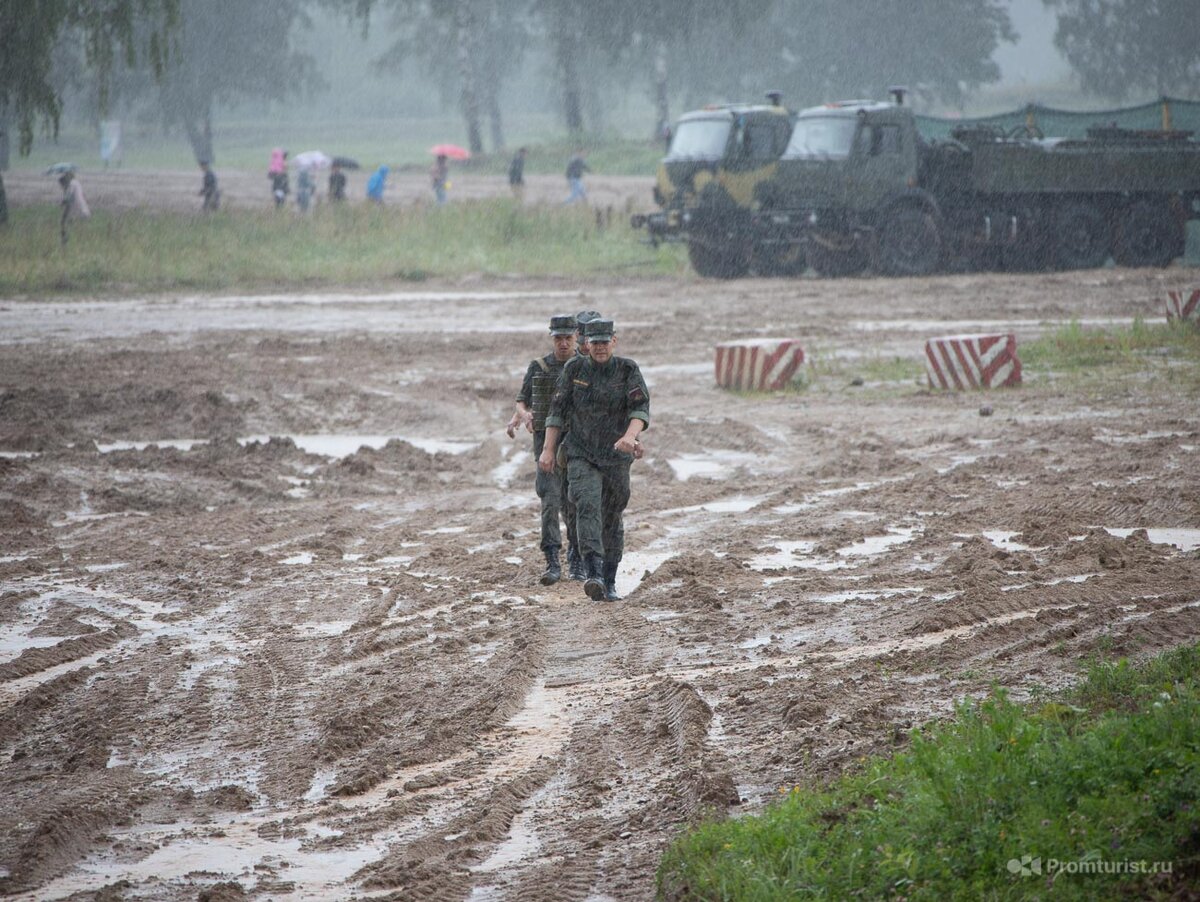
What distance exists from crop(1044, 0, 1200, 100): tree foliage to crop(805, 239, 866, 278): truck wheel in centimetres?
4445

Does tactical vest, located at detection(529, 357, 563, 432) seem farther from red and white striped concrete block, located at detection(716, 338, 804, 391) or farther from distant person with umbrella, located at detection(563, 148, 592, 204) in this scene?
distant person with umbrella, located at detection(563, 148, 592, 204)

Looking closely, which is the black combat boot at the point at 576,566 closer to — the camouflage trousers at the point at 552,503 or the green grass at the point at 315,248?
the camouflage trousers at the point at 552,503

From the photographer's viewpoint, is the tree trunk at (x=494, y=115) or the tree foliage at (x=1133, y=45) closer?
the tree foliage at (x=1133, y=45)

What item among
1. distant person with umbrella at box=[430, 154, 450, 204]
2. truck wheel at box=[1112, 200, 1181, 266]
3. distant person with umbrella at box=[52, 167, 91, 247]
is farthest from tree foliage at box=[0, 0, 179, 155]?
truck wheel at box=[1112, 200, 1181, 266]

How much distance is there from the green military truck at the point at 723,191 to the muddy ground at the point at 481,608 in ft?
43.7

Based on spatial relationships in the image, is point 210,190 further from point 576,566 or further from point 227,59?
point 576,566

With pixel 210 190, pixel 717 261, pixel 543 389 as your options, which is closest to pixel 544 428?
pixel 543 389

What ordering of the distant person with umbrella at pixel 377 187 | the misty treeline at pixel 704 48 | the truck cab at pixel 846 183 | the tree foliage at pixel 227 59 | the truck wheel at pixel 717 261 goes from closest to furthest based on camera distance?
the truck cab at pixel 846 183 < the truck wheel at pixel 717 261 < the distant person with umbrella at pixel 377 187 < the misty treeline at pixel 704 48 < the tree foliage at pixel 227 59

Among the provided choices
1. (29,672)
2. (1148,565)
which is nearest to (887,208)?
(1148,565)

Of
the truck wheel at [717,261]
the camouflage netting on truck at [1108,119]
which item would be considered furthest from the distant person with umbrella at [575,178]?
the camouflage netting on truck at [1108,119]

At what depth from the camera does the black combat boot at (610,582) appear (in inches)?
360

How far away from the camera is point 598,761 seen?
6.20 metres

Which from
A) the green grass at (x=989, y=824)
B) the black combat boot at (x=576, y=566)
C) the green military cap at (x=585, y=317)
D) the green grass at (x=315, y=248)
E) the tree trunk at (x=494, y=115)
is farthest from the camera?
the tree trunk at (x=494, y=115)

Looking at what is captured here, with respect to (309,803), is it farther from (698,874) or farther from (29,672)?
(29,672)
